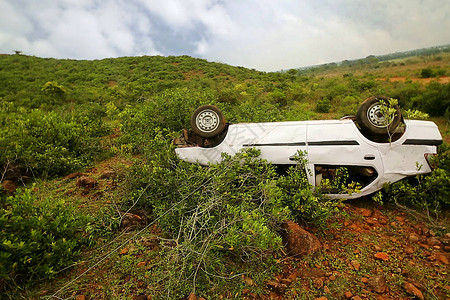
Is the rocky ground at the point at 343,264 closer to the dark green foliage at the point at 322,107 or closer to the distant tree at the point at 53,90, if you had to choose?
the dark green foliage at the point at 322,107

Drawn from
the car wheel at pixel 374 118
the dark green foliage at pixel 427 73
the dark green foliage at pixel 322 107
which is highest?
the dark green foliage at pixel 427 73

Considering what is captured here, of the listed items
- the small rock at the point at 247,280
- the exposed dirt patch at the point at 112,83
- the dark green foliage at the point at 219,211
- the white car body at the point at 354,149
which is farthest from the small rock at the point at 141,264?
the exposed dirt patch at the point at 112,83

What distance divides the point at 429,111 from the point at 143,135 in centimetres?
948

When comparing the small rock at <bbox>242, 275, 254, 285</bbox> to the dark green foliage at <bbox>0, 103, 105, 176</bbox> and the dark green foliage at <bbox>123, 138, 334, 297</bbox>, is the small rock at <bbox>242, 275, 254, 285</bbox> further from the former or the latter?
the dark green foliage at <bbox>0, 103, 105, 176</bbox>

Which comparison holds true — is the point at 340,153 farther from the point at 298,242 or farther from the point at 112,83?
the point at 112,83

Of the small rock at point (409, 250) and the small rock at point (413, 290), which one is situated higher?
the small rock at point (409, 250)

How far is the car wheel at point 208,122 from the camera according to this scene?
157 inches

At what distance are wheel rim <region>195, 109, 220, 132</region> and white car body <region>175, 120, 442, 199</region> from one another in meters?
0.79

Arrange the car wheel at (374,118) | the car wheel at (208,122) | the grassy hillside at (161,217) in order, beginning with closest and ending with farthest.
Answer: the grassy hillside at (161,217) < the car wheel at (374,118) < the car wheel at (208,122)

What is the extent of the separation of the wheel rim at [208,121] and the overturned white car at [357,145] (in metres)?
0.36

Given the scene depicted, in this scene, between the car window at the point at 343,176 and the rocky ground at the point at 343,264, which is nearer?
the rocky ground at the point at 343,264

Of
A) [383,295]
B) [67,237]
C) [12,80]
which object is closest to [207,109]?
[67,237]

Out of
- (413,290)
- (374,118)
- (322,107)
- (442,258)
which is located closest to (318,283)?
(413,290)

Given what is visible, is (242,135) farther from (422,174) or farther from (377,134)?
(422,174)
